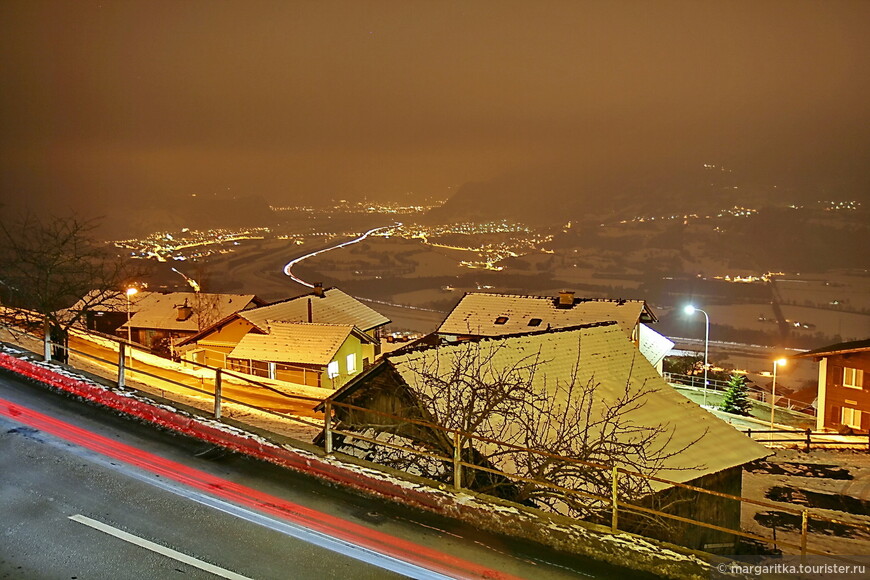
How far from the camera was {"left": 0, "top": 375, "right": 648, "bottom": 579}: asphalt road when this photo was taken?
22.3ft

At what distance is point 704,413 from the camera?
18.3 m

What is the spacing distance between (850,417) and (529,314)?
58.1 ft

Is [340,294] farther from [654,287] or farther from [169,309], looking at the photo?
[654,287]

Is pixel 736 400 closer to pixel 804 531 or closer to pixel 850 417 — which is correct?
pixel 850 417

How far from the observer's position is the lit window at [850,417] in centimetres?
3428

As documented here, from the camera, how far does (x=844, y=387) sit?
35000 mm

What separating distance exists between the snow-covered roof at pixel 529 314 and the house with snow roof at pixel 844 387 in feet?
33.6

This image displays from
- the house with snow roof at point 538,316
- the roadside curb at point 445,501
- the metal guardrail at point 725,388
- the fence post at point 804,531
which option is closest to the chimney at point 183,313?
the house with snow roof at point 538,316

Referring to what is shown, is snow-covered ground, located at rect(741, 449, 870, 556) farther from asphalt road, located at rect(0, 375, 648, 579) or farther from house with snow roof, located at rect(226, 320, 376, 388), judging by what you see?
house with snow roof, located at rect(226, 320, 376, 388)

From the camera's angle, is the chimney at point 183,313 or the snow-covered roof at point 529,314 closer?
the snow-covered roof at point 529,314

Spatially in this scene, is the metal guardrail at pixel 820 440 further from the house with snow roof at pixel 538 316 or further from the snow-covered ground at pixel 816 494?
the house with snow roof at pixel 538 316

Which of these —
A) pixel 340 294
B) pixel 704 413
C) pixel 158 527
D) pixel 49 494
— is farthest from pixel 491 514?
pixel 340 294

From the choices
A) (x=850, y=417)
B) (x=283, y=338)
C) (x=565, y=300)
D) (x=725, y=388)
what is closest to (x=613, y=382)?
(x=850, y=417)

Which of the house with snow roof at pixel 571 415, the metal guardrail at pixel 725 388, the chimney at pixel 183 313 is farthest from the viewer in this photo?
the chimney at pixel 183 313
